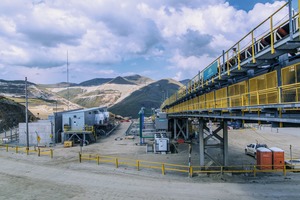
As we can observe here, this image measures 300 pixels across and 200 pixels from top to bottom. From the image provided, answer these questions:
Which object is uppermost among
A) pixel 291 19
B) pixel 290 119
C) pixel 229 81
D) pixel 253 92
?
pixel 291 19

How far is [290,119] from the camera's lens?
32.4ft

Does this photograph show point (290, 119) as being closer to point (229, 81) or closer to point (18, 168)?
point (229, 81)

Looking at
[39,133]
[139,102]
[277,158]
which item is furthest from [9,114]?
[139,102]

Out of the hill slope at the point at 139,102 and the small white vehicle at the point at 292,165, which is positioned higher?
the hill slope at the point at 139,102

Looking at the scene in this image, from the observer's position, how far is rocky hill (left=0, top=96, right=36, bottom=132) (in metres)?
64.0

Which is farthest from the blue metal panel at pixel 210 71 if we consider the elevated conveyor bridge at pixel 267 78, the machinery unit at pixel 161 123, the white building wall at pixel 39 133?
the white building wall at pixel 39 133

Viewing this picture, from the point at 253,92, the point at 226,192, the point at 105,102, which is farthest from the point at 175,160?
the point at 105,102

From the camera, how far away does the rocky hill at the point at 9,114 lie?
64.0 meters

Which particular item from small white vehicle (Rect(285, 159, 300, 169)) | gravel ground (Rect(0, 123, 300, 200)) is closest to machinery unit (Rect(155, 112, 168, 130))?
gravel ground (Rect(0, 123, 300, 200))

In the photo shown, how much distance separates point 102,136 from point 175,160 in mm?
28133

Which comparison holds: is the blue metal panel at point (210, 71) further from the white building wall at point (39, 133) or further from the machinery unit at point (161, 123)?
the white building wall at point (39, 133)

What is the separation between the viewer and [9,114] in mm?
69375

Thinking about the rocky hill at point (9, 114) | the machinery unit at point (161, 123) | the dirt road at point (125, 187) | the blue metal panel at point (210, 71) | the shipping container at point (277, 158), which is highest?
the blue metal panel at point (210, 71)

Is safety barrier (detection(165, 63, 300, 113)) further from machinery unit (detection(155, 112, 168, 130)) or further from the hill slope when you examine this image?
the hill slope
